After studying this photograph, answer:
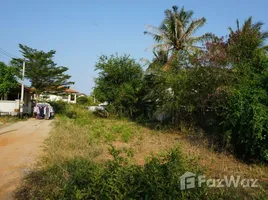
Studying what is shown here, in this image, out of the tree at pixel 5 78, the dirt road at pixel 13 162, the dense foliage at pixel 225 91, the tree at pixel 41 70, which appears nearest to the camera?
the dirt road at pixel 13 162

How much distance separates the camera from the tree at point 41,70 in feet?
80.9

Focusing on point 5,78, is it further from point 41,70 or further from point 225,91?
point 225,91

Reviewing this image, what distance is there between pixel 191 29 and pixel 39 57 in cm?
1682

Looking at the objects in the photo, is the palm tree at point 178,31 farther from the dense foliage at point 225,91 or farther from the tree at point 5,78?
the tree at point 5,78

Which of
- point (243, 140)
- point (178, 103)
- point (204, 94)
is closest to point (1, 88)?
point (178, 103)

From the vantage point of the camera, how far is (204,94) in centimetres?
1045

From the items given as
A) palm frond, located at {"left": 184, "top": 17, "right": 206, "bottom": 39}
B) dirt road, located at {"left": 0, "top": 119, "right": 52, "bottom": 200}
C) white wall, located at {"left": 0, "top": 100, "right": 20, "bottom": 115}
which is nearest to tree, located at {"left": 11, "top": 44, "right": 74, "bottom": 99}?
white wall, located at {"left": 0, "top": 100, "right": 20, "bottom": 115}

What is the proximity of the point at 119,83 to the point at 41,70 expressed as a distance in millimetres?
10238

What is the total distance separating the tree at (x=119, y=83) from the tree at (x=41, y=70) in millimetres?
7824

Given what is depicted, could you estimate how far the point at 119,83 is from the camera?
2027 centimetres

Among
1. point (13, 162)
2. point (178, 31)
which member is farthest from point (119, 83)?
point (13, 162)

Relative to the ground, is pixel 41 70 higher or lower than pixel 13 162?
higher

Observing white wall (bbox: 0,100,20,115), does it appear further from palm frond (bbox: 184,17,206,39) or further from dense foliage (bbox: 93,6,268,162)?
palm frond (bbox: 184,17,206,39)

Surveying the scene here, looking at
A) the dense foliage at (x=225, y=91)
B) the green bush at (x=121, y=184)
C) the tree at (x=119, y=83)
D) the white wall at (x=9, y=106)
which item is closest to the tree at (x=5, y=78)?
the white wall at (x=9, y=106)
